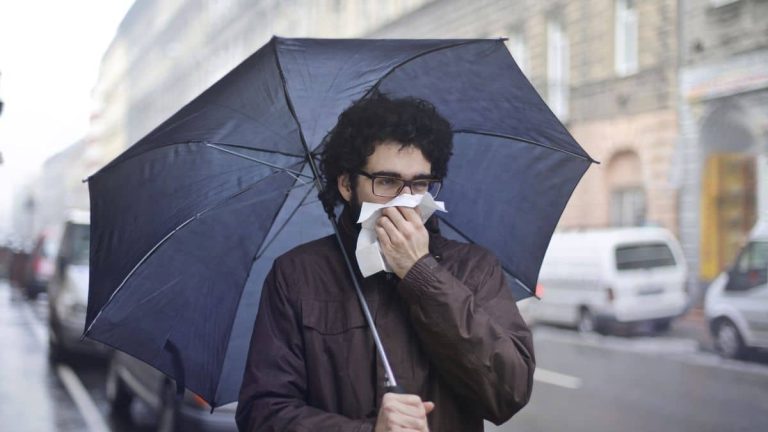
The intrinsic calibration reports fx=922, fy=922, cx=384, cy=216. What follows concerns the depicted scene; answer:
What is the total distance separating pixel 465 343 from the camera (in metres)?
1.66

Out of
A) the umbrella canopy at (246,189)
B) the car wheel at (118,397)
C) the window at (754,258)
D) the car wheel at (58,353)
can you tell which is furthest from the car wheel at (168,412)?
the window at (754,258)

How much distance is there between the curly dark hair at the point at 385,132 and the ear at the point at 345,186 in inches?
0.4

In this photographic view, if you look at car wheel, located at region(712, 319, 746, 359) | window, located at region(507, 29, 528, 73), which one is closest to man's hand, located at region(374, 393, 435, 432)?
car wheel, located at region(712, 319, 746, 359)

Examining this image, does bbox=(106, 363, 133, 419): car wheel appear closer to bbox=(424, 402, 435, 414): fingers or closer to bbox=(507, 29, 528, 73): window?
bbox=(424, 402, 435, 414): fingers

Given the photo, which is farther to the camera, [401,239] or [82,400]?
[82,400]

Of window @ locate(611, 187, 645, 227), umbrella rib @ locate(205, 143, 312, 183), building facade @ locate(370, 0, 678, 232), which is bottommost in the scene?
umbrella rib @ locate(205, 143, 312, 183)

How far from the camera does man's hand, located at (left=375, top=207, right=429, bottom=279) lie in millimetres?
1714

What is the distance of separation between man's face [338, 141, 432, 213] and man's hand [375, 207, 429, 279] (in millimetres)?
106

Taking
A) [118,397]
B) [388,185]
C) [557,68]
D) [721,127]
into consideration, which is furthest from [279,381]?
[557,68]

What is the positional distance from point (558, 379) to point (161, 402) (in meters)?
5.04

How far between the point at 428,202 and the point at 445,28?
11671 millimetres

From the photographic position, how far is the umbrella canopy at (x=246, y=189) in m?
2.20

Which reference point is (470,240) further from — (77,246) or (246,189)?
(77,246)

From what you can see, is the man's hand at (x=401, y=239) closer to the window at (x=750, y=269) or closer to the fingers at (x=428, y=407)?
the fingers at (x=428, y=407)
